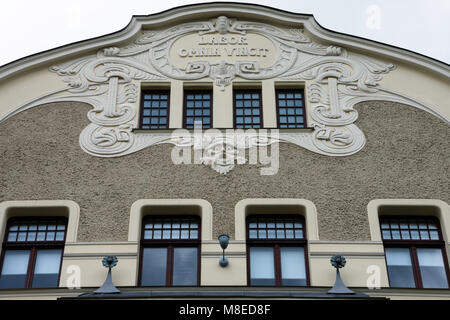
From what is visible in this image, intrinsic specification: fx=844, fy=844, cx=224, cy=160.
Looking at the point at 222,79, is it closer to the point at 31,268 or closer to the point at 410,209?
the point at 410,209

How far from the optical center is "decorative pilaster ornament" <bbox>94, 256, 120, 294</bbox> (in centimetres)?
1435

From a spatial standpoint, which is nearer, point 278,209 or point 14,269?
point 14,269

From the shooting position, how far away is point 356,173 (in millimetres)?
16641

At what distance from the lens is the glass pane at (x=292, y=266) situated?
15406 mm

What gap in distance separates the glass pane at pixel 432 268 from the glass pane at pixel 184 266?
13.8ft

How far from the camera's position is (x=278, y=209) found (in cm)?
1623

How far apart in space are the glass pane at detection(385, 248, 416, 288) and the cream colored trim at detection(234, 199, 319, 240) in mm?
1484

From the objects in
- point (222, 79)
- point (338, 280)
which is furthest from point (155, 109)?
point (338, 280)

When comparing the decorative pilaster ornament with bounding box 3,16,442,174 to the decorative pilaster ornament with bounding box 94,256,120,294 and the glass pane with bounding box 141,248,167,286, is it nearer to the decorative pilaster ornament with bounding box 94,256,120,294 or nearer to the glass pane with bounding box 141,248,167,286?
the glass pane with bounding box 141,248,167,286

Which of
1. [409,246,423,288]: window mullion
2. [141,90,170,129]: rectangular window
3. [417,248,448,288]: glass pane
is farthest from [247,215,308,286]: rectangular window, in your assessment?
[141,90,170,129]: rectangular window

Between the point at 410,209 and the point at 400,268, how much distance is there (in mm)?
1241

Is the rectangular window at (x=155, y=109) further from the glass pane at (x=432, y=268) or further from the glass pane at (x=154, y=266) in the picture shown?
the glass pane at (x=432, y=268)
